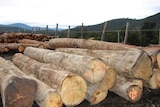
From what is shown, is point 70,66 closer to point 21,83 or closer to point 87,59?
point 87,59

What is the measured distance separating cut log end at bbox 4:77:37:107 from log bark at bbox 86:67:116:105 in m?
0.94

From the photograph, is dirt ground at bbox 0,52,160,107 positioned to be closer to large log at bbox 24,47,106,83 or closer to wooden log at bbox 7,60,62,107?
large log at bbox 24,47,106,83

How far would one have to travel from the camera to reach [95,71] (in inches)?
154

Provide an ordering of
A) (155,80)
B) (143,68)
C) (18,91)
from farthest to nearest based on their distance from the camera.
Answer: (155,80), (143,68), (18,91)

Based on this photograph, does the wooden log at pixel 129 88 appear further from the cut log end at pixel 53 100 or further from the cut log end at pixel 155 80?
the cut log end at pixel 53 100

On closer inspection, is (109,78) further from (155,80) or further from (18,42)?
(18,42)

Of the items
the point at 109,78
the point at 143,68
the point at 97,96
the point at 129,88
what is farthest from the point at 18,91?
the point at 143,68

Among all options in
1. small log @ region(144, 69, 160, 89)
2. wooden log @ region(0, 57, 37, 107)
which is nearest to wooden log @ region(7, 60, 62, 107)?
wooden log @ region(0, 57, 37, 107)

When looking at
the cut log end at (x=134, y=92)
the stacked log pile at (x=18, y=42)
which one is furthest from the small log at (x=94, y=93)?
the stacked log pile at (x=18, y=42)

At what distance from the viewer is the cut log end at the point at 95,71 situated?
388 centimetres

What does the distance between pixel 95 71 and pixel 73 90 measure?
1.60 ft

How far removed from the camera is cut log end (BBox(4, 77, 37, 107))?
3273 mm

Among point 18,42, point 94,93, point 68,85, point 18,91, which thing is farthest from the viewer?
point 18,42

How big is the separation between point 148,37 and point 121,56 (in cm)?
2344
